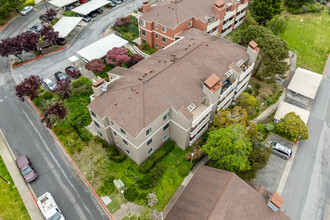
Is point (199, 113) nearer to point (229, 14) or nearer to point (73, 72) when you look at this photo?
point (73, 72)

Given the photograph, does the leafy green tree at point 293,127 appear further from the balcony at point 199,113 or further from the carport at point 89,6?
the carport at point 89,6

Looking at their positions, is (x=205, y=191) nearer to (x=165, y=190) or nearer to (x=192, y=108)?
(x=165, y=190)

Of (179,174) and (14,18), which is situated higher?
(14,18)

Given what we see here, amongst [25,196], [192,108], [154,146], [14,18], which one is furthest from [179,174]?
[14,18]

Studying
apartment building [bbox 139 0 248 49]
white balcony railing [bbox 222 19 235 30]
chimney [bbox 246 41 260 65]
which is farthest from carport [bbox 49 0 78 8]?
chimney [bbox 246 41 260 65]

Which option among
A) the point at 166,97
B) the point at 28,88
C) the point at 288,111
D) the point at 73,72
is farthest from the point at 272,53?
the point at 28,88
